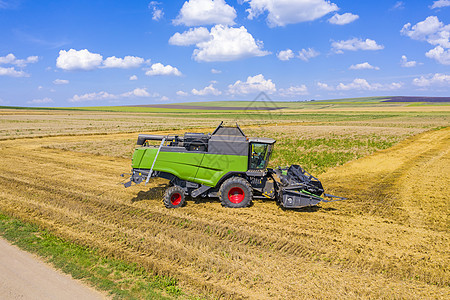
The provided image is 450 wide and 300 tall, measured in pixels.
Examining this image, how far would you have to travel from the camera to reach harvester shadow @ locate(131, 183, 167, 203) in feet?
35.3

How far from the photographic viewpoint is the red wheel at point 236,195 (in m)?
9.84

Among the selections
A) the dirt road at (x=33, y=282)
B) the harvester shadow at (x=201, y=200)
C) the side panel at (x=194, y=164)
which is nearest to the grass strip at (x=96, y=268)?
the dirt road at (x=33, y=282)

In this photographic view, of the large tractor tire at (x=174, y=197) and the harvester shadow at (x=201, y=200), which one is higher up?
the large tractor tire at (x=174, y=197)

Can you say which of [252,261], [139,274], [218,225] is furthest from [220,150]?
[139,274]

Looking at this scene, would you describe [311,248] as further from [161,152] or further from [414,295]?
[161,152]

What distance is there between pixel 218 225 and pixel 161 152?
10.9 feet

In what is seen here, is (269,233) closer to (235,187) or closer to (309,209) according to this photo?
(235,187)

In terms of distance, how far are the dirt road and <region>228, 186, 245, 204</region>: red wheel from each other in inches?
209

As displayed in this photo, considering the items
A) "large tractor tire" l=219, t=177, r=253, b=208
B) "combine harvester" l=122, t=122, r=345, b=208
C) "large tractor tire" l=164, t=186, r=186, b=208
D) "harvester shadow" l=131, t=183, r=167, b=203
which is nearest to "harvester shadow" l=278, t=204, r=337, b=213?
"combine harvester" l=122, t=122, r=345, b=208

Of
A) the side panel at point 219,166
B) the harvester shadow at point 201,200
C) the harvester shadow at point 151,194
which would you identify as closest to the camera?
the side panel at point 219,166

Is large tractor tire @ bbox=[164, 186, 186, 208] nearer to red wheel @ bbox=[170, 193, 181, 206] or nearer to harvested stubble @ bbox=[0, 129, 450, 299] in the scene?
red wheel @ bbox=[170, 193, 181, 206]

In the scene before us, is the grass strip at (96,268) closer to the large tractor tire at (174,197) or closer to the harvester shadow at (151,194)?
the large tractor tire at (174,197)

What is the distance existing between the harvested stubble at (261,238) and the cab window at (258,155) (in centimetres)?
148

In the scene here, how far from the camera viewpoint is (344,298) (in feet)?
17.3
